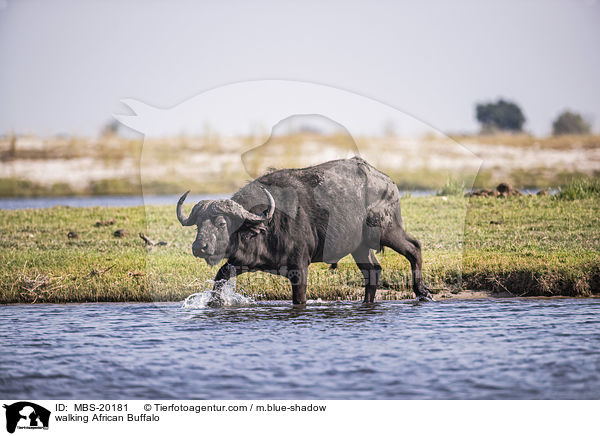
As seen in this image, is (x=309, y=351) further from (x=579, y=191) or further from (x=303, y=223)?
(x=579, y=191)

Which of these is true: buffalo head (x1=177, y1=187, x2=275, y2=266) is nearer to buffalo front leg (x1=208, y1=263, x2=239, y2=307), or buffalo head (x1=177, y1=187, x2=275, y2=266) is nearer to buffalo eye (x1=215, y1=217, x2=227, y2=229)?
buffalo eye (x1=215, y1=217, x2=227, y2=229)

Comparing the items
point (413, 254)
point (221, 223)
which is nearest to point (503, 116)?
point (413, 254)

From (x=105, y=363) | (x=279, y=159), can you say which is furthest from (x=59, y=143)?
(x=105, y=363)

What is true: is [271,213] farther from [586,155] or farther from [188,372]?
[586,155]

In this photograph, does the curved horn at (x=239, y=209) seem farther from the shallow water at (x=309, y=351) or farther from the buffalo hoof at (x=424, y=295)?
the buffalo hoof at (x=424, y=295)

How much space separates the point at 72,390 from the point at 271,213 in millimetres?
4353

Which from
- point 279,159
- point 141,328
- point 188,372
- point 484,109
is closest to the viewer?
point 188,372

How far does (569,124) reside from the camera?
64.8 metres

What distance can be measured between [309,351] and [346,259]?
21.8ft

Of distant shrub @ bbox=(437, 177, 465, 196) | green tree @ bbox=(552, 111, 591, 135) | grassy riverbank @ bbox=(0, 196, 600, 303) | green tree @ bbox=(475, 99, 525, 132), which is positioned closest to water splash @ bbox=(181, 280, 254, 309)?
grassy riverbank @ bbox=(0, 196, 600, 303)

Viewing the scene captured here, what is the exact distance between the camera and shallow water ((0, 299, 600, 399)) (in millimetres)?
9234

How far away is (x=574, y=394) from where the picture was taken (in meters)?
9.02

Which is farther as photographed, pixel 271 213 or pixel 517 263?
pixel 517 263
